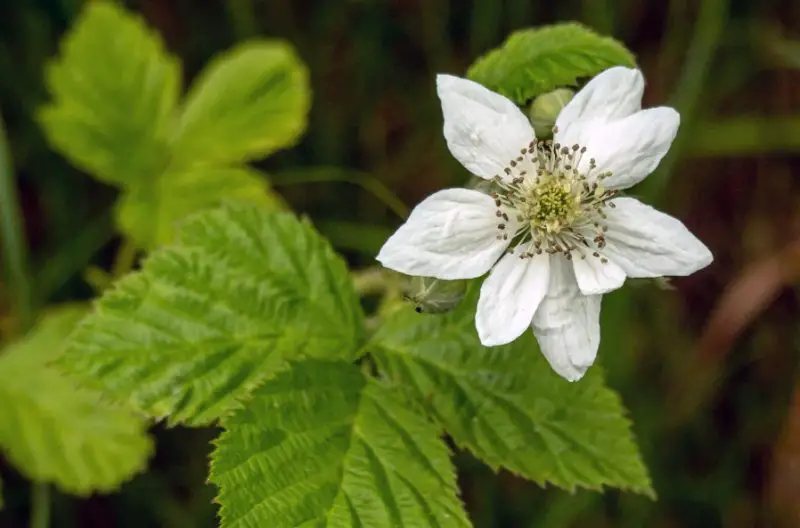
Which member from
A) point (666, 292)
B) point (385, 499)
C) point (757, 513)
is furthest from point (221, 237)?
point (757, 513)

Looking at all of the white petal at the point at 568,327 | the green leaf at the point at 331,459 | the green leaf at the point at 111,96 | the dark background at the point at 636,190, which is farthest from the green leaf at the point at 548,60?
the green leaf at the point at 111,96

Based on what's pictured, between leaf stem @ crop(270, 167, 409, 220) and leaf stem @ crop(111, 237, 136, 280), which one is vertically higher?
leaf stem @ crop(270, 167, 409, 220)

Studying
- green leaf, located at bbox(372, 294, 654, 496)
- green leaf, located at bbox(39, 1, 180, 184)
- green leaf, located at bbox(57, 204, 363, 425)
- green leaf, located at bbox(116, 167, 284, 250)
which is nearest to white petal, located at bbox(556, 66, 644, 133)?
green leaf, located at bbox(372, 294, 654, 496)

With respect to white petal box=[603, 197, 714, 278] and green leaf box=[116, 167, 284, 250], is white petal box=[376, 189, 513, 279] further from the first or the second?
green leaf box=[116, 167, 284, 250]

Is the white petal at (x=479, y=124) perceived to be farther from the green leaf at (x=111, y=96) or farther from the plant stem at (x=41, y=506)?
the plant stem at (x=41, y=506)

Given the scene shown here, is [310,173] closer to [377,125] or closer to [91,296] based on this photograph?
[377,125]

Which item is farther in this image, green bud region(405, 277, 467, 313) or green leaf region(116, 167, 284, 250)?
green leaf region(116, 167, 284, 250)

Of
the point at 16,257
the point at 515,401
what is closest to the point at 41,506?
the point at 16,257
